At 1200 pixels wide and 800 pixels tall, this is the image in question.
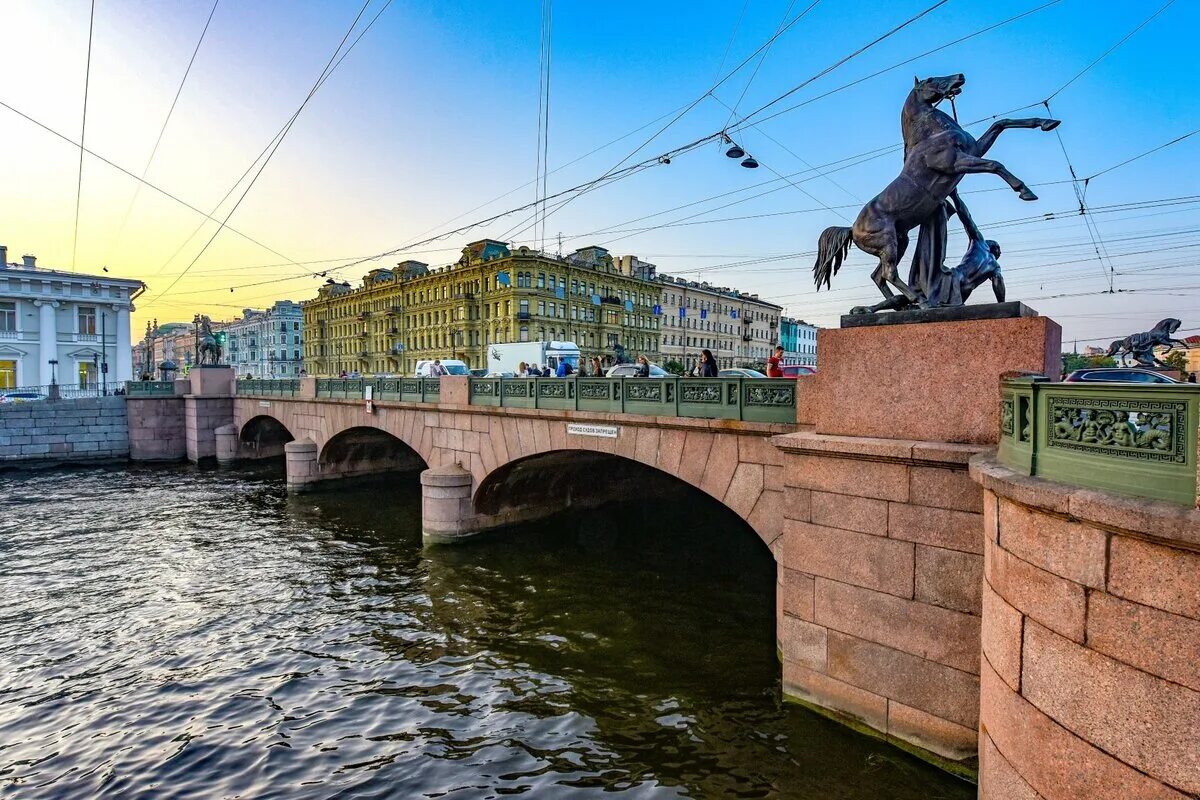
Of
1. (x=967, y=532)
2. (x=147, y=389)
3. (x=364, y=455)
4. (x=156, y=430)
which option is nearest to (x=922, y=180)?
(x=967, y=532)

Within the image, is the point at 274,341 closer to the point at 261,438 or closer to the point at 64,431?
the point at 64,431

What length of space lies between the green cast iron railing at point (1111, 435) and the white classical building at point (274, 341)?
370 feet

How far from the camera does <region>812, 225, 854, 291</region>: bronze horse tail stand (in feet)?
24.6

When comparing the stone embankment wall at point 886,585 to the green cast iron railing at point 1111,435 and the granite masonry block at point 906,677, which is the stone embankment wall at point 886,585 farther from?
the green cast iron railing at point 1111,435

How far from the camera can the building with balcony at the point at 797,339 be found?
97.8m

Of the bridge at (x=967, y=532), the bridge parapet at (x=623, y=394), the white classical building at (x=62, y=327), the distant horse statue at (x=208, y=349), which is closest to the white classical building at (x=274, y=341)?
the white classical building at (x=62, y=327)

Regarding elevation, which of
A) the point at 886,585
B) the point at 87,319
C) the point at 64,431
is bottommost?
the point at 64,431

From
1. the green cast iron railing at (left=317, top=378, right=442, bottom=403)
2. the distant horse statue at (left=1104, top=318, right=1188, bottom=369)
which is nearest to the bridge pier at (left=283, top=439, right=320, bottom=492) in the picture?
the green cast iron railing at (left=317, top=378, right=442, bottom=403)

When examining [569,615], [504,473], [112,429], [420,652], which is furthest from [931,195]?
[112,429]

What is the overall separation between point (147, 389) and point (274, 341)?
88.8 metres

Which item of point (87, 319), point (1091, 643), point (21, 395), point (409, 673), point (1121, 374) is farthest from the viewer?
point (87, 319)

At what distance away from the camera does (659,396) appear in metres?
9.96

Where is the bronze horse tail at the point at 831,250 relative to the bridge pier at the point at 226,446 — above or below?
above

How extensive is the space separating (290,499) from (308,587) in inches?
378
